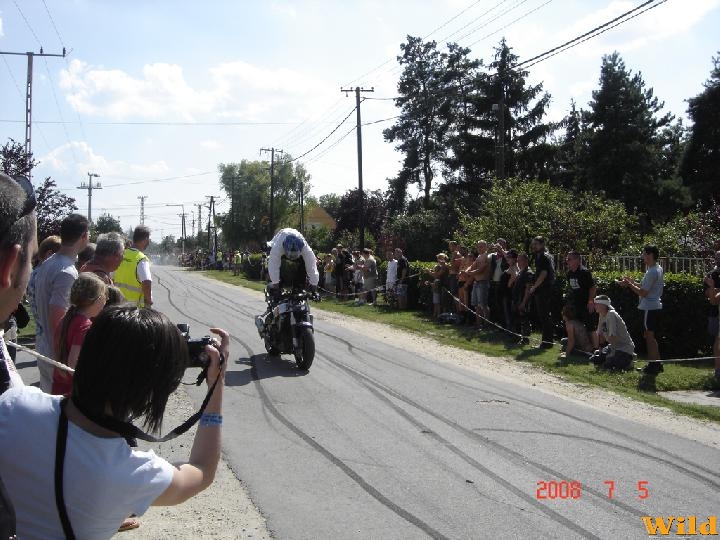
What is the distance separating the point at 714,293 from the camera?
10000 millimetres

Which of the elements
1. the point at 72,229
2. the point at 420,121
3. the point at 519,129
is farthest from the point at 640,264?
the point at 420,121

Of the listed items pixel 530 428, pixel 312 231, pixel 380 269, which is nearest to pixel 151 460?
pixel 530 428

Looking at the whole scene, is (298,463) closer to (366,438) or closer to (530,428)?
(366,438)

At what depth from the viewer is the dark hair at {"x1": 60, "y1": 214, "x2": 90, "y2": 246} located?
525 cm

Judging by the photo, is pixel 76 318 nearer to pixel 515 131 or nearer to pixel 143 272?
pixel 143 272

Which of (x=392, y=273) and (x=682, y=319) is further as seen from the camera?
(x=392, y=273)

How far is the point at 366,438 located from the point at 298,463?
3.11ft

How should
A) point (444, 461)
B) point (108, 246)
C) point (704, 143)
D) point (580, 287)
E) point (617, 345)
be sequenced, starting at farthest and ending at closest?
point (704, 143), point (580, 287), point (617, 345), point (444, 461), point (108, 246)

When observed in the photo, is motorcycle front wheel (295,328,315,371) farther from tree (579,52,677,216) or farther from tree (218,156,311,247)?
tree (218,156,311,247)

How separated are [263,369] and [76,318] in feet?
19.4

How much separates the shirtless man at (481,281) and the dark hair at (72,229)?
10863 millimetres

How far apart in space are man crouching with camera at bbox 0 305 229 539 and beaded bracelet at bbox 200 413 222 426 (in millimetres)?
238

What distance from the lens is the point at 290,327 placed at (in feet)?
35.5

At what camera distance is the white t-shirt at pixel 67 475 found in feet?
6.26
